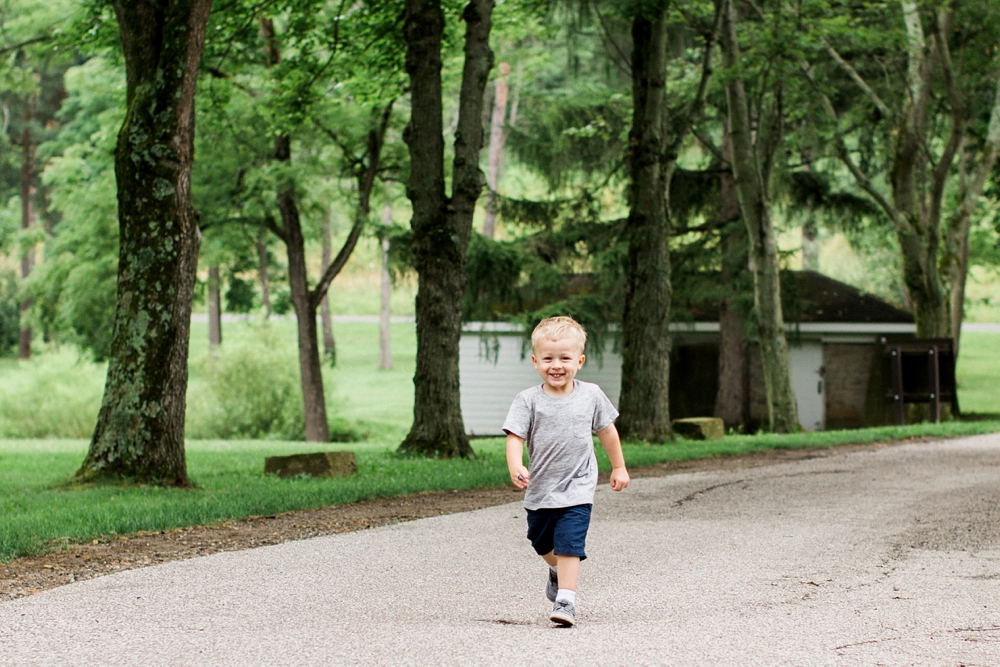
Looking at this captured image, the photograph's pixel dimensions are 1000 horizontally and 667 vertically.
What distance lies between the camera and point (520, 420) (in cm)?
500

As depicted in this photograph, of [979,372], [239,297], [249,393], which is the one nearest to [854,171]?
[249,393]

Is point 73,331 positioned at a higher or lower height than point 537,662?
higher

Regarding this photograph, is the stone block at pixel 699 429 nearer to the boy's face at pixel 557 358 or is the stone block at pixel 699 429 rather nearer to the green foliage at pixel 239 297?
the boy's face at pixel 557 358

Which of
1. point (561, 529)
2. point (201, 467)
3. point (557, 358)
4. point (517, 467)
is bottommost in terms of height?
point (201, 467)

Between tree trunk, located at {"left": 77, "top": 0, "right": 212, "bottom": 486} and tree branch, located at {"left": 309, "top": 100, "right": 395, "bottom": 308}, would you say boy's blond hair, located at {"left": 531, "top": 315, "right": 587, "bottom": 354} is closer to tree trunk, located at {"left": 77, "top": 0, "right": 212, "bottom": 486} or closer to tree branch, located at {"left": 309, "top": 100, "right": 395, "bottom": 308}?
tree trunk, located at {"left": 77, "top": 0, "right": 212, "bottom": 486}

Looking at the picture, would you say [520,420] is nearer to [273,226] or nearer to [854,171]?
[854,171]

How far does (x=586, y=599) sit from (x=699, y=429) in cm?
1275

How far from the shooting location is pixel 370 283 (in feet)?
295

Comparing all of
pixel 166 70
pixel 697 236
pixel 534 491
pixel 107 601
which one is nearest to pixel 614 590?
pixel 534 491

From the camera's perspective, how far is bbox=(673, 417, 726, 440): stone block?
58.5ft

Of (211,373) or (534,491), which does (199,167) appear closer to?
(211,373)

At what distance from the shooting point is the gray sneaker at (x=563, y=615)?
475cm

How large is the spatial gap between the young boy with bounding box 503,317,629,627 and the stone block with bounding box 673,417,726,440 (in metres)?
13.1

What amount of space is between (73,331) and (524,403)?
86.3 feet
